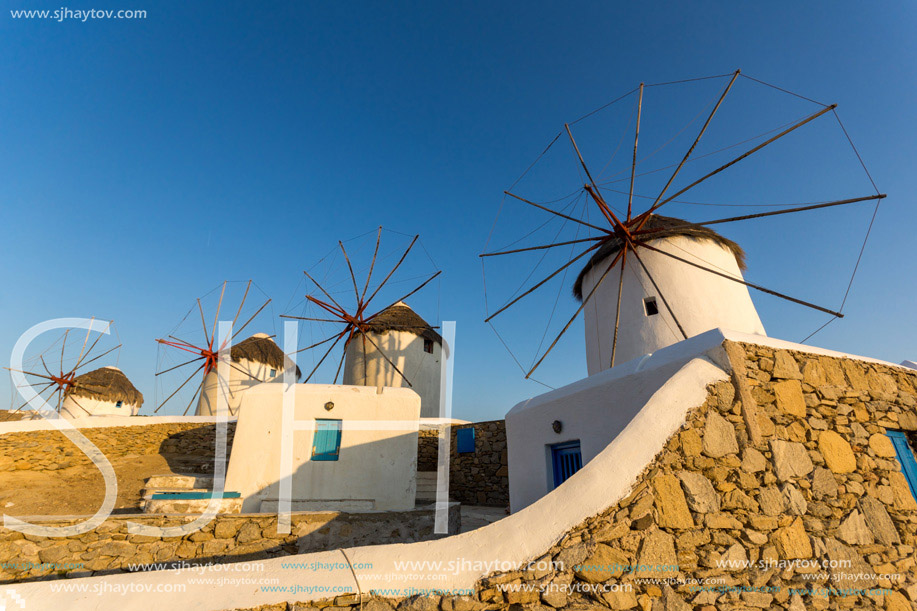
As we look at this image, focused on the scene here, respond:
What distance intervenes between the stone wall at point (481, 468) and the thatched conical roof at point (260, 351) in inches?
399

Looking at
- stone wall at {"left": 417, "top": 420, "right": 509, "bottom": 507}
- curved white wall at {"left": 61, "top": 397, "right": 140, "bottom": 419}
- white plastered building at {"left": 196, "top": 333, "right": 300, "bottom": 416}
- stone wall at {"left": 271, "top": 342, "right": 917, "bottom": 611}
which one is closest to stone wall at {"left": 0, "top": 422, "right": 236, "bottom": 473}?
white plastered building at {"left": 196, "top": 333, "right": 300, "bottom": 416}

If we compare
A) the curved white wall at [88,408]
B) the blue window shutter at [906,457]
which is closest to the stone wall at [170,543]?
the blue window shutter at [906,457]

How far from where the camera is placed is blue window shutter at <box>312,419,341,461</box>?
8297 mm

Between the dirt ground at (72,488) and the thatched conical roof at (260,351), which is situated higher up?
the thatched conical roof at (260,351)

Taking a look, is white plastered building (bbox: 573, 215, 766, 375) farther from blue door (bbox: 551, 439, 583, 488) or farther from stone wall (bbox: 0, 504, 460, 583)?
stone wall (bbox: 0, 504, 460, 583)

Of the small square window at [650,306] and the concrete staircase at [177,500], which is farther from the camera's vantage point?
the small square window at [650,306]

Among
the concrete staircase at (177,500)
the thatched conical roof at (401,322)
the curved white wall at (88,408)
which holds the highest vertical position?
the thatched conical roof at (401,322)

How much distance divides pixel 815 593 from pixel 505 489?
864 cm

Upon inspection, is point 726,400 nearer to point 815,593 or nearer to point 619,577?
point 815,593

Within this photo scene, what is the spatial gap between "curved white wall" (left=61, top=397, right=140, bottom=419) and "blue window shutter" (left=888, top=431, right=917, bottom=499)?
89.4 ft

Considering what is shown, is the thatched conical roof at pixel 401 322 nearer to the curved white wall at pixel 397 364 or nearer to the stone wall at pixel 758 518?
the curved white wall at pixel 397 364

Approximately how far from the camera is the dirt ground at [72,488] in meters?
7.45

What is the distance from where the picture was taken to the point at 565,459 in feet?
20.6

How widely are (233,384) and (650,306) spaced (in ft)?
56.3
